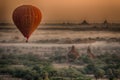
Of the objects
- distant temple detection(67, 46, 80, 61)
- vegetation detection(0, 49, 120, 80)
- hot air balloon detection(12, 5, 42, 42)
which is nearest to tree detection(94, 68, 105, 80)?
vegetation detection(0, 49, 120, 80)

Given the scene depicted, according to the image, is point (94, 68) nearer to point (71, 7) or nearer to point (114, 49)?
point (114, 49)

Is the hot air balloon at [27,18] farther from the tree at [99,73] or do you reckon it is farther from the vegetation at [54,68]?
the tree at [99,73]

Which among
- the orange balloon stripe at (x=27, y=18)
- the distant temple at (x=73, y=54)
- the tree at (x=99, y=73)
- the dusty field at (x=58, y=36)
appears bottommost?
the tree at (x=99, y=73)

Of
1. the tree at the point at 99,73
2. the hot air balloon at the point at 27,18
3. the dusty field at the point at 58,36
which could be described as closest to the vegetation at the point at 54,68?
the tree at the point at 99,73

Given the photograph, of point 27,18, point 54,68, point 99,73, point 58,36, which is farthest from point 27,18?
point 99,73

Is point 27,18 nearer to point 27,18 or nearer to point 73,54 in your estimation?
point 27,18

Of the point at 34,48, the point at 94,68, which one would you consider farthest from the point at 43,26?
the point at 94,68
